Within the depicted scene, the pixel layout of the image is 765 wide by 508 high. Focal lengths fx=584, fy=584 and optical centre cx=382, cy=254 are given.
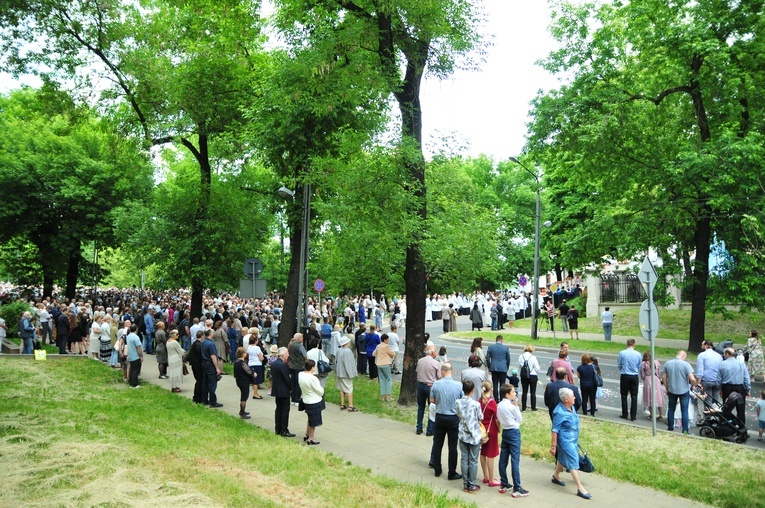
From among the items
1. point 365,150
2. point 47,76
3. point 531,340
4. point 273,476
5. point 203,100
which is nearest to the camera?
point 273,476

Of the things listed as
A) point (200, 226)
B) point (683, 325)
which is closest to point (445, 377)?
point (200, 226)

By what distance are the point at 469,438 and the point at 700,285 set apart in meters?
17.3

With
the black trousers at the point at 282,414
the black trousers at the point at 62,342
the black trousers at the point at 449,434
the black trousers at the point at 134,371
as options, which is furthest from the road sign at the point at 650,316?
the black trousers at the point at 62,342

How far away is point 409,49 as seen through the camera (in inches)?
531

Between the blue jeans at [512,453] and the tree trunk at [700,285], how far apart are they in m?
16.3

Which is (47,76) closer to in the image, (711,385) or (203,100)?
(203,100)

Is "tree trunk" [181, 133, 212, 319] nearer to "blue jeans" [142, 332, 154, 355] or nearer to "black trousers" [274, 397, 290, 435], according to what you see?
"blue jeans" [142, 332, 154, 355]

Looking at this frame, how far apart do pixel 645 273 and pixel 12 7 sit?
13704 millimetres

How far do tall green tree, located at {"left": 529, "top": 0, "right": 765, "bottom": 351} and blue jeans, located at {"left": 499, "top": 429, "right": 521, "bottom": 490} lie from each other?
47.0ft

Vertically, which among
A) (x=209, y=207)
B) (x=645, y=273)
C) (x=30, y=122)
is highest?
(x=30, y=122)

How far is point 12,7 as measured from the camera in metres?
11.5

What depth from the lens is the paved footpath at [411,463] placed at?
7.75 meters

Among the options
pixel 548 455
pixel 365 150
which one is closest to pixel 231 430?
pixel 548 455

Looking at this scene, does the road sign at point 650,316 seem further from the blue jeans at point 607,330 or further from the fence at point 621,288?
the fence at point 621,288
